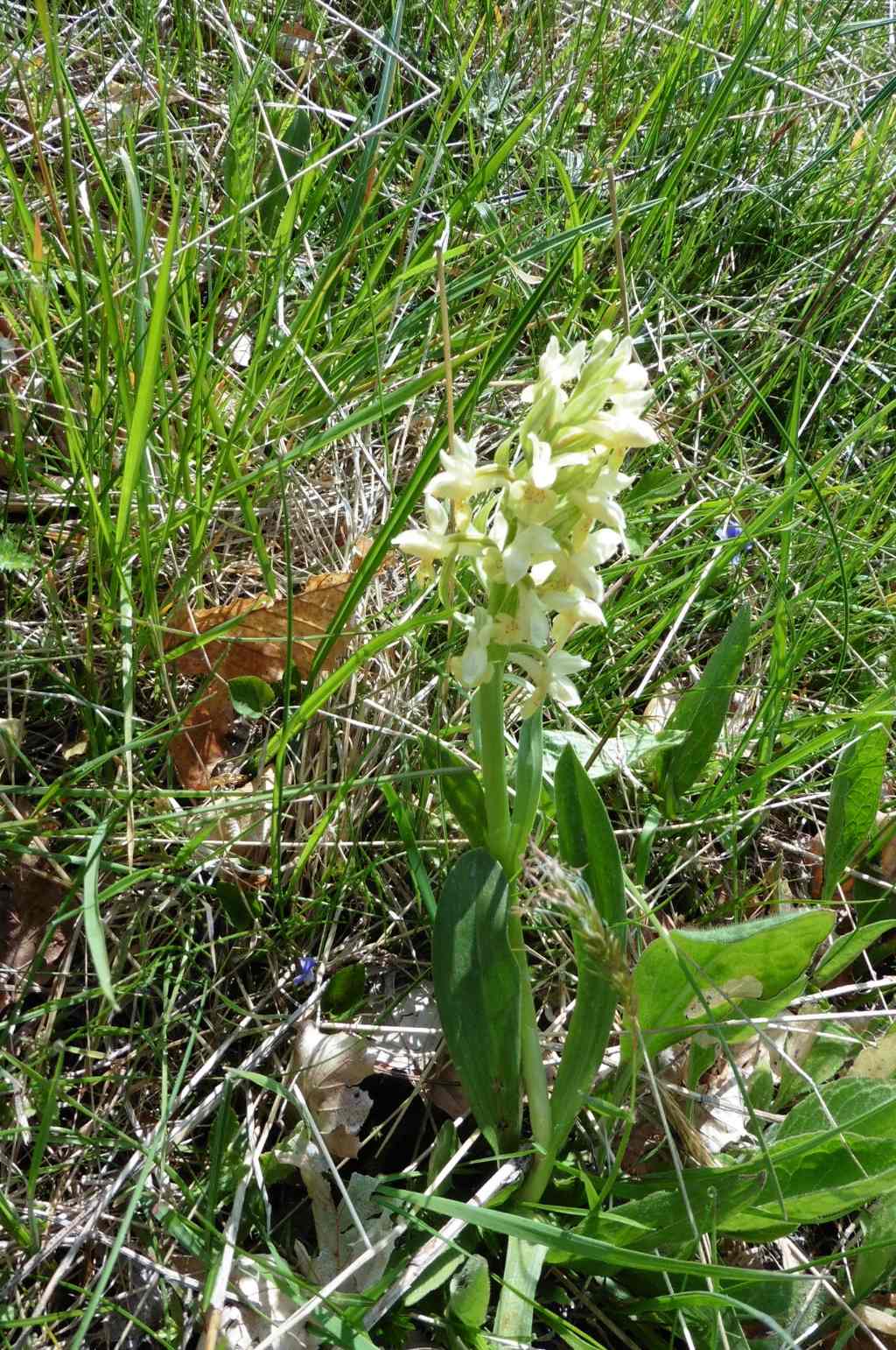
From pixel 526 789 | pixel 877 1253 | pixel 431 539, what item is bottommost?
pixel 877 1253

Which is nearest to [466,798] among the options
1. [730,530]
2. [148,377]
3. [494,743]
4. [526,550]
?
[494,743]

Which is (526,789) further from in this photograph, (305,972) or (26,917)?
(26,917)

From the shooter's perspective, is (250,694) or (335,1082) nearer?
(335,1082)

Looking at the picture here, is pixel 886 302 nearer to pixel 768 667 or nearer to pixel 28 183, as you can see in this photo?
pixel 768 667

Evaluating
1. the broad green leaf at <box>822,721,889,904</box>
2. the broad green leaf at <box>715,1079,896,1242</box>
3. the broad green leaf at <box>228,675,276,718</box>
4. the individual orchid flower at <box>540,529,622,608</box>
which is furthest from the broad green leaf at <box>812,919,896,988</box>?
the broad green leaf at <box>228,675,276,718</box>

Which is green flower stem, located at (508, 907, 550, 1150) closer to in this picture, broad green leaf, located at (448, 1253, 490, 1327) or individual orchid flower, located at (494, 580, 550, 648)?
broad green leaf, located at (448, 1253, 490, 1327)

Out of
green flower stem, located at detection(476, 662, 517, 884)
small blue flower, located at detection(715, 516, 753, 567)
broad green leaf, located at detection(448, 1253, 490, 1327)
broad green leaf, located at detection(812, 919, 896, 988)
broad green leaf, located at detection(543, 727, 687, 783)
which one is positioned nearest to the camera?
green flower stem, located at detection(476, 662, 517, 884)
